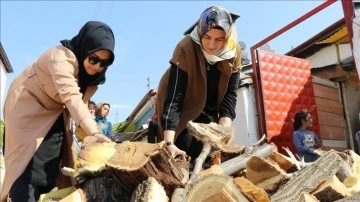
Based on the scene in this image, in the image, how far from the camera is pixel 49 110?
2400mm

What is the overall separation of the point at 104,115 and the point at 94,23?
10.6 feet

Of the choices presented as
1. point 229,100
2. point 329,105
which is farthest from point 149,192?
point 329,105

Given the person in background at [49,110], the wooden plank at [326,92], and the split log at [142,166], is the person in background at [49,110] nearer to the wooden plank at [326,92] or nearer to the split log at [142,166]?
the split log at [142,166]

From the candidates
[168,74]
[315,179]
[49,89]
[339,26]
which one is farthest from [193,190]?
[339,26]

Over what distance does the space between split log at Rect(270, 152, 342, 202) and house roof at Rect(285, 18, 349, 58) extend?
15.8ft

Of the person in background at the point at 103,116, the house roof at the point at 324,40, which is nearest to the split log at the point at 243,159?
the person in background at the point at 103,116

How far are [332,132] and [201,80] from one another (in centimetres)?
459

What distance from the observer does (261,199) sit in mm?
2098

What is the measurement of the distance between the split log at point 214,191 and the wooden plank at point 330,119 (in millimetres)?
5109

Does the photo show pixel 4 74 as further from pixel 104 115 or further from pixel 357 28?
pixel 357 28

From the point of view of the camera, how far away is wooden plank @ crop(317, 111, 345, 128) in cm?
664

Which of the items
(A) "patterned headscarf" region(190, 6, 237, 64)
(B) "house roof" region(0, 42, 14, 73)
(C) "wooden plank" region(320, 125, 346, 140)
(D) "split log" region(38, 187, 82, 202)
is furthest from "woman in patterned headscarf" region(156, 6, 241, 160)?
(B) "house roof" region(0, 42, 14, 73)

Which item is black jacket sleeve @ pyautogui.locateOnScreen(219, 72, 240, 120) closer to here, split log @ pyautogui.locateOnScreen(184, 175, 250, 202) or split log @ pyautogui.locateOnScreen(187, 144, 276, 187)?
split log @ pyautogui.locateOnScreen(187, 144, 276, 187)

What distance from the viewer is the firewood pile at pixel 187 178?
1.96 m
